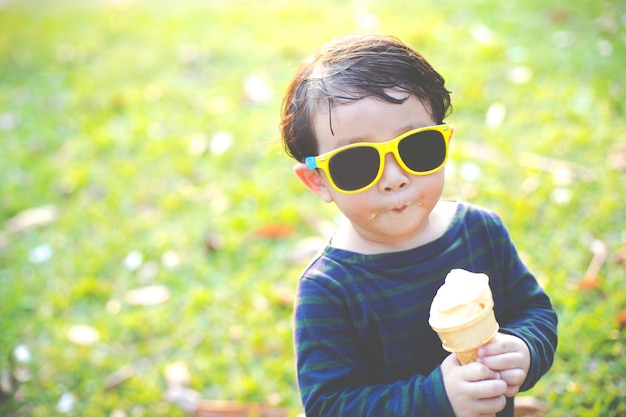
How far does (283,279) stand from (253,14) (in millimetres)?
4030

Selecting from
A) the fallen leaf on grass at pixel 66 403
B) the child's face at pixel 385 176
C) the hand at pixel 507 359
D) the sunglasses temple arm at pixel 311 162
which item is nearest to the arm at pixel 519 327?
the hand at pixel 507 359

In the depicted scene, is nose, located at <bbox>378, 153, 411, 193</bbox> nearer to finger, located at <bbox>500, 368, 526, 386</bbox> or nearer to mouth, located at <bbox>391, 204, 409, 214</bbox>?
mouth, located at <bbox>391, 204, 409, 214</bbox>

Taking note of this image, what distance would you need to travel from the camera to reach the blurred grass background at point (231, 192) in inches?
109

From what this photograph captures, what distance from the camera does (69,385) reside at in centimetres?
281

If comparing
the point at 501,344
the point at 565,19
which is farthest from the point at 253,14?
the point at 501,344

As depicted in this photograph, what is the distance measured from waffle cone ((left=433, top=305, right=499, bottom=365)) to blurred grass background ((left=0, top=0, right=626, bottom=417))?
845 mm

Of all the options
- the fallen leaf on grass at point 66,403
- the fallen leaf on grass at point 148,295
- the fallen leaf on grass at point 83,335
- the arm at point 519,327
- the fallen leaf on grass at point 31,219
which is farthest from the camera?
the fallen leaf on grass at point 31,219

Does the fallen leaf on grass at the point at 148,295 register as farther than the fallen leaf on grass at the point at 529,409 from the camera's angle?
Yes

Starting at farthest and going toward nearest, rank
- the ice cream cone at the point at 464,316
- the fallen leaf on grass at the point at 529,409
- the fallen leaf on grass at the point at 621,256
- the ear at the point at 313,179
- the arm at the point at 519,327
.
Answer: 1. the fallen leaf on grass at the point at 621,256
2. the fallen leaf on grass at the point at 529,409
3. the ear at the point at 313,179
4. the arm at the point at 519,327
5. the ice cream cone at the point at 464,316

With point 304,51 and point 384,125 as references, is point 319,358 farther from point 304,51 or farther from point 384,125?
point 304,51

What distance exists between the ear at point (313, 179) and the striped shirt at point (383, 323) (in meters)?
0.15

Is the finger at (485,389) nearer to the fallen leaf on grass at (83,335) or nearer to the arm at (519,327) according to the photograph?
the arm at (519,327)

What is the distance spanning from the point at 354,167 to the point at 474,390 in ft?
1.93

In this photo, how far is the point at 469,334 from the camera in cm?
142
